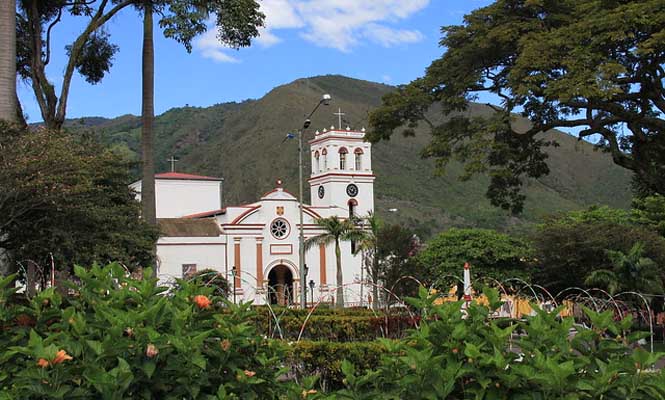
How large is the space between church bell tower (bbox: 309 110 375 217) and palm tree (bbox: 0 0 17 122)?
114 ft

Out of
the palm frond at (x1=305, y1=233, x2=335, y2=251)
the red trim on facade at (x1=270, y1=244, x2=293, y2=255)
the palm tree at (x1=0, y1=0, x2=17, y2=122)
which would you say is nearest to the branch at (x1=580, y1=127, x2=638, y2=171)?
the palm tree at (x1=0, y1=0, x2=17, y2=122)

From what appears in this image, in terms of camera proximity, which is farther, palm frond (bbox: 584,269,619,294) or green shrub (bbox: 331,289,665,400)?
palm frond (bbox: 584,269,619,294)

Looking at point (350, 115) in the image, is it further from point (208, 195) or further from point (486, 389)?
point (486, 389)

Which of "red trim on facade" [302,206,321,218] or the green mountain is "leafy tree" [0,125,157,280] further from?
the green mountain

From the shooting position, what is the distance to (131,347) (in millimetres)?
3170

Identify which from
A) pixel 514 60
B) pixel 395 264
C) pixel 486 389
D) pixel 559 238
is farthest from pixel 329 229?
pixel 486 389

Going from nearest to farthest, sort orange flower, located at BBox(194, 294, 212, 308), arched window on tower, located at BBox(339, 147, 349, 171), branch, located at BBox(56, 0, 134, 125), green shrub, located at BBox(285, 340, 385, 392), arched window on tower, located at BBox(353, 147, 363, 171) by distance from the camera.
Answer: orange flower, located at BBox(194, 294, 212, 308)
green shrub, located at BBox(285, 340, 385, 392)
branch, located at BBox(56, 0, 134, 125)
arched window on tower, located at BBox(339, 147, 349, 171)
arched window on tower, located at BBox(353, 147, 363, 171)

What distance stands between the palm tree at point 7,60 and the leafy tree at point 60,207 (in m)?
0.56

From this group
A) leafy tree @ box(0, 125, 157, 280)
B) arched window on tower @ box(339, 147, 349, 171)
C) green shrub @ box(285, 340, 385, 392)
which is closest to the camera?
green shrub @ box(285, 340, 385, 392)

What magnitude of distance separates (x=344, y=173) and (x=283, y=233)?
226 inches

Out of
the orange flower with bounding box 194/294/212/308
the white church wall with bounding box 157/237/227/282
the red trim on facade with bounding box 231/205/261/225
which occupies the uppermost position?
the red trim on facade with bounding box 231/205/261/225

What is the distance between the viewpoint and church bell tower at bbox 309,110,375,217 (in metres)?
49.7

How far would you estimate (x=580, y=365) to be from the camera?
10.0 feet

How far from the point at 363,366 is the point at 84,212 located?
9.73m
